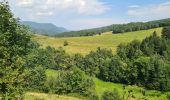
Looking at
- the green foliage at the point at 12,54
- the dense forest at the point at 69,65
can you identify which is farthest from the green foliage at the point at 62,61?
the green foliage at the point at 12,54

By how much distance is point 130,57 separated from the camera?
180875 millimetres

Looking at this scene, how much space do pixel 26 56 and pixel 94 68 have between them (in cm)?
13665

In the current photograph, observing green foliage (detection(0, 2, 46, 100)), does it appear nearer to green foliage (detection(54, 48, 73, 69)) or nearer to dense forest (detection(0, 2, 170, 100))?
dense forest (detection(0, 2, 170, 100))

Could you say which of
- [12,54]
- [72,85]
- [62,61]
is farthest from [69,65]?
[12,54]

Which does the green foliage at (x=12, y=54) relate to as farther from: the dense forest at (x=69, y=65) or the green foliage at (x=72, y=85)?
the green foliage at (x=72, y=85)

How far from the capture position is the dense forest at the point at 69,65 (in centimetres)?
2778

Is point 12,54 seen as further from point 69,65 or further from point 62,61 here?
point 62,61

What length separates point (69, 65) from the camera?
173 m

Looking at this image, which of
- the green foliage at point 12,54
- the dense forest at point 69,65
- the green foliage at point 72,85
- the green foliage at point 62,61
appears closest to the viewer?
the green foliage at point 12,54

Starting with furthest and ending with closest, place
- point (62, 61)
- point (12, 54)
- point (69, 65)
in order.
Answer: point (62, 61)
point (69, 65)
point (12, 54)

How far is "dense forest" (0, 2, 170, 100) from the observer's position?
27781 millimetres

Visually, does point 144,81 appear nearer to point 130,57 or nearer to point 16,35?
point 130,57

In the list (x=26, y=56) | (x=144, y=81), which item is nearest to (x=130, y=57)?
(x=144, y=81)

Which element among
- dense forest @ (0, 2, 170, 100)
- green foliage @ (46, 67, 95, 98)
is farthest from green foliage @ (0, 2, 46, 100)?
green foliage @ (46, 67, 95, 98)
